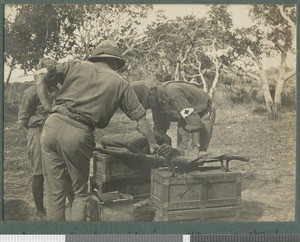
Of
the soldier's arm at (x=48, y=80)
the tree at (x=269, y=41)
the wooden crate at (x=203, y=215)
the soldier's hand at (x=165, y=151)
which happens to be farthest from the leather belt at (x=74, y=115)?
the tree at (x=269, y=41)

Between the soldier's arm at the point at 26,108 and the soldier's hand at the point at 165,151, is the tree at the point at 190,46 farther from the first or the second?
the soldier's arm at the point at 26,108

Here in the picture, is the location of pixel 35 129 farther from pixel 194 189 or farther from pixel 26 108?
pixel 194 189

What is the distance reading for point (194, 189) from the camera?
232 inches

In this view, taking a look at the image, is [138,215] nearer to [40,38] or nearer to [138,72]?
[138,72]

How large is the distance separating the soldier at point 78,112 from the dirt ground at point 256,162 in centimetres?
44

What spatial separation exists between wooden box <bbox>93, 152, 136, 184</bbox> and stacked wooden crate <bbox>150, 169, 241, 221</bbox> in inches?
11.2

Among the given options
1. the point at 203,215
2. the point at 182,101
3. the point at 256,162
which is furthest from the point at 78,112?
the point at 256,162

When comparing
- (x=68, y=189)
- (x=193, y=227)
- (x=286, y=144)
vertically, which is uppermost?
(x=286, y=144)

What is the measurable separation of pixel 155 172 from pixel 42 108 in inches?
51.3

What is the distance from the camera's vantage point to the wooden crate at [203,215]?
5.93 meters

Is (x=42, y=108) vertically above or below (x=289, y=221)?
above

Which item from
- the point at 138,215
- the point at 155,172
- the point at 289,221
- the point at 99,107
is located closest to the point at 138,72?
the point at 99,107

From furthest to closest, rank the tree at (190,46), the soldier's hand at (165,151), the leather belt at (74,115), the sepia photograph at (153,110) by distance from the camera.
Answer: the tree at (190,46) < the soldier's hand at (165,151) < the sepia photograph at (153,110) < the leather belt at (74,115)

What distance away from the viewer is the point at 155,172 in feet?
19.4
